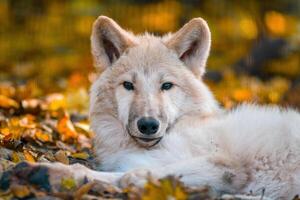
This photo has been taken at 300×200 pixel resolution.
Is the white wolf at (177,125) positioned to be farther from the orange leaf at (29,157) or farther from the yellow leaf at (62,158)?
the orange leaf at (29,157)

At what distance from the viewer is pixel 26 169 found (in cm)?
546

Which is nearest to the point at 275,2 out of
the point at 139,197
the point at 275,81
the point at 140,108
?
the point at 275,81

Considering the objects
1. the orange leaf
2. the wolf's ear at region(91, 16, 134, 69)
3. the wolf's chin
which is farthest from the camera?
the wolf's ear at region(91, 16, 134, 69)

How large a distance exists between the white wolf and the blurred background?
8100mm

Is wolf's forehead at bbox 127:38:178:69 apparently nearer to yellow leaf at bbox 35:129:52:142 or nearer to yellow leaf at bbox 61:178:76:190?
yellow leaf at bbox 35:129:52:142

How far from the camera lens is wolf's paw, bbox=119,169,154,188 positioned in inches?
222

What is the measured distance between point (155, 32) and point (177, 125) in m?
13.9

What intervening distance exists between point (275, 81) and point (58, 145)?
30.9 feet

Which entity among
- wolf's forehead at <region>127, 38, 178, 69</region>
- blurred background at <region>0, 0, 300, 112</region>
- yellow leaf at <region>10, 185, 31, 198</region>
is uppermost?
blurred background at <region>0, 0, 300, 112</region>

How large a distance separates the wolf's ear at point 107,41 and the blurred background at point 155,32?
808 centimetres


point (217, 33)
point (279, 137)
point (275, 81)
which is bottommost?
point (279, 137)

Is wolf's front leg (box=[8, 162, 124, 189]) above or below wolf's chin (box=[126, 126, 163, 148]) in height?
below

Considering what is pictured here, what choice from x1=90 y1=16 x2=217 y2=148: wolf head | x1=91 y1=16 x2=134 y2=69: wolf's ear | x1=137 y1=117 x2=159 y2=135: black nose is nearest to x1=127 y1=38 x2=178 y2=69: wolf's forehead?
x1=90 y1=16 x2=217 y2=148: wolf head

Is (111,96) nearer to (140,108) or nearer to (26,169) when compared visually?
(140,108)
